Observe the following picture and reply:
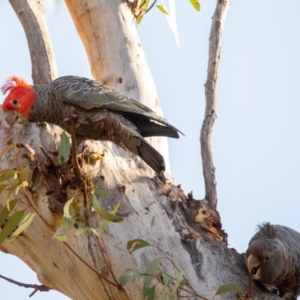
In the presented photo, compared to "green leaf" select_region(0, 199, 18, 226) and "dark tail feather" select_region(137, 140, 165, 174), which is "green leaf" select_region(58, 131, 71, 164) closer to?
"green leaf" select_region(0, 199, 18, 226)

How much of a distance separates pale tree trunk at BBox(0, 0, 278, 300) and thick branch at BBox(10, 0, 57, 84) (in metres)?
0.45

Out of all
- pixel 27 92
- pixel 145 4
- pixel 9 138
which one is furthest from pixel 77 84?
pixel 145 4

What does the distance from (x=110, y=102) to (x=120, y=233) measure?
816mm

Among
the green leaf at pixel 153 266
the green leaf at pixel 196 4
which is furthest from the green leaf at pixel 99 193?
the green leaf at pixel 196 4

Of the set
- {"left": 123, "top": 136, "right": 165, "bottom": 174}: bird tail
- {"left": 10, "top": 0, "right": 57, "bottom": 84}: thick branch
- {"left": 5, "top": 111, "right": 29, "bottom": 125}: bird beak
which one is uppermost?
{"left": 10, "top": 0, "right": 57, "bottom": 84}: thick branch

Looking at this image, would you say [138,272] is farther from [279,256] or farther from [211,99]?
[211,99]

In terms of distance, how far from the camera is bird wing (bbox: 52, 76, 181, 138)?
10.5 feet

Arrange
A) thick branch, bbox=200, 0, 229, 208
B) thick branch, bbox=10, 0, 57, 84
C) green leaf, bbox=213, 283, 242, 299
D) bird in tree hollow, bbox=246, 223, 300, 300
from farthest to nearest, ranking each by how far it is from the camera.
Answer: thick branch, bbox=10, 0, 57, 84
thick branch, bbox=200, 0, 229, 208
bird in tree hollow, bbox=246, 223, 300, 300
green leaf, bbox=213, 283, 242, 299

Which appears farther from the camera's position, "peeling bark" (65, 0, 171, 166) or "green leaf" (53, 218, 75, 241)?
"peeling bark" (65, 0, 171, 166)

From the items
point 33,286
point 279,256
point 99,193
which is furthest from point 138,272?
point 279,256

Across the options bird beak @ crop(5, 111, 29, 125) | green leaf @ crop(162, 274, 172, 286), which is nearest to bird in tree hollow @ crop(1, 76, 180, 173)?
bird beak @ crop(5, 111, 29, 125)

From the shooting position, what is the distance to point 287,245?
10.3 ft

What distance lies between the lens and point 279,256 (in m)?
3.09

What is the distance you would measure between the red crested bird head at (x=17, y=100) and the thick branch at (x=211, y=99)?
90cm
